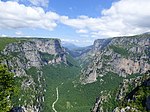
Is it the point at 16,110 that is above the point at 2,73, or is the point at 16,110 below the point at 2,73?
below

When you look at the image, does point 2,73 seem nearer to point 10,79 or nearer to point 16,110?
point 10,79

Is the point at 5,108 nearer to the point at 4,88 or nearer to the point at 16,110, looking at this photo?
the point at 4,88

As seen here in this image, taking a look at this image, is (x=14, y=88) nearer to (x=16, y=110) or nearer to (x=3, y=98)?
(x=3, y=98)

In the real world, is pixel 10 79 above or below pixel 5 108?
above

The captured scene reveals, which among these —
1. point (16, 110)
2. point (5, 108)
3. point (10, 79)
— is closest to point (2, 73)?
point (10, 79)

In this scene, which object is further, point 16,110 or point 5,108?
point 16,110

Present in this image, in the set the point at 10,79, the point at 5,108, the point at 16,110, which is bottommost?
the point at 16,110

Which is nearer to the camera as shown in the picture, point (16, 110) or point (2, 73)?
point (2, 73)
